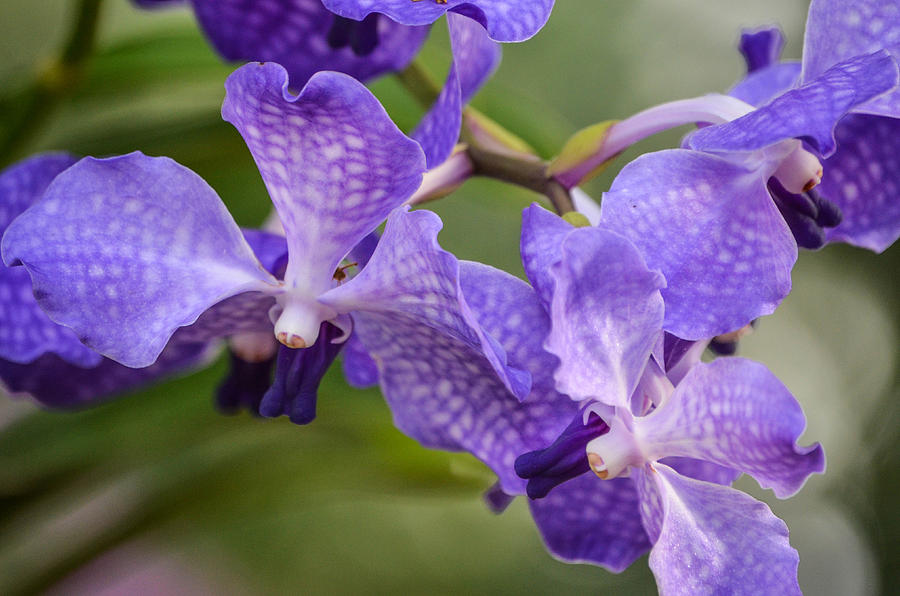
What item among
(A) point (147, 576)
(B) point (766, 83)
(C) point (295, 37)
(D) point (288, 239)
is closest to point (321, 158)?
(D) point (288, 239)

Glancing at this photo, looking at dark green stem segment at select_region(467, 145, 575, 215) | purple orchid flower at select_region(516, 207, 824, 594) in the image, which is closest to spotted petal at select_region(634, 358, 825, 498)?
purple orchid flower at select_region(516, 207, 824, 594)

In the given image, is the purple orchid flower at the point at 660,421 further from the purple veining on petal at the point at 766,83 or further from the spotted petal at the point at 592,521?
the purple veining on petal at the point at 766,83

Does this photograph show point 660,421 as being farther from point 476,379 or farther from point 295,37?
point 295,37

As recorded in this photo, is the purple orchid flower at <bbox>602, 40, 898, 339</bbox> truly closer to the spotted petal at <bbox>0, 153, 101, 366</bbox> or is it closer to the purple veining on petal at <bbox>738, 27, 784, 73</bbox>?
the purple veining on petal at <bbox>738, 27, 784, 73</bbox>

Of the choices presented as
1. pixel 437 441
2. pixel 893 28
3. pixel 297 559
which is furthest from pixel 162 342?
pixel 297 559

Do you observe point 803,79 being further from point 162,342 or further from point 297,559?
point 297,559

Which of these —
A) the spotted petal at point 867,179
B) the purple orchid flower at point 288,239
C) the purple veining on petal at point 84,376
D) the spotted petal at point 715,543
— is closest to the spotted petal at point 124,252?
the purple orchid flower at point 288,239
